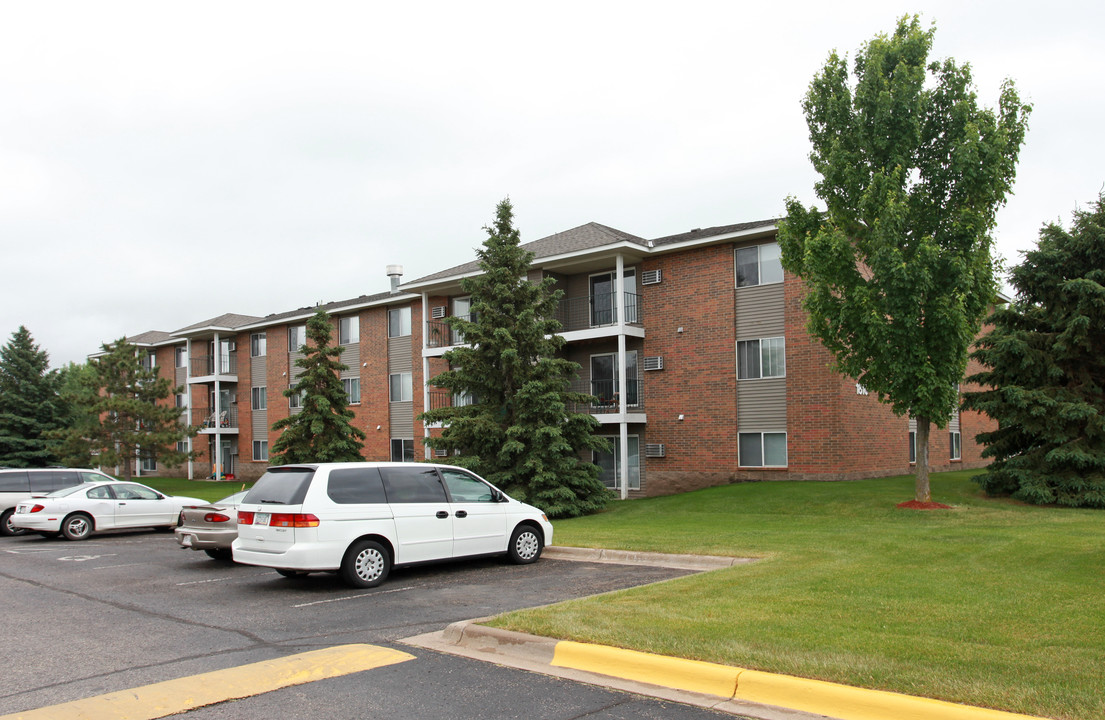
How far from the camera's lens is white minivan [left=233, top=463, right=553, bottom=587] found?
34.3ft

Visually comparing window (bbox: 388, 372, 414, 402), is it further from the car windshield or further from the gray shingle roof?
the car windshield

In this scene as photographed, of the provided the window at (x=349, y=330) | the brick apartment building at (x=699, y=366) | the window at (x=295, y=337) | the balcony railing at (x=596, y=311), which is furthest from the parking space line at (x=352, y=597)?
the window at (x=295, y=337)

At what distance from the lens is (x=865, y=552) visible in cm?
1181

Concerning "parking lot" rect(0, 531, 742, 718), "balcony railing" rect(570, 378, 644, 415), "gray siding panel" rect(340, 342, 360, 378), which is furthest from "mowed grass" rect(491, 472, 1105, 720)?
"gray siding panel" rect(340, 342, 360, 378)

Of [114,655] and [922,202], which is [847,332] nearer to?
[922,202]

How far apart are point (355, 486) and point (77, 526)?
11.9 meters

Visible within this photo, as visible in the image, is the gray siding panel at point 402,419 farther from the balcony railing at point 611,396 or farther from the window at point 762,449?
the window at point 762,449

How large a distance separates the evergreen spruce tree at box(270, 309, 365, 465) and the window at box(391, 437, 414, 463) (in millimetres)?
4918

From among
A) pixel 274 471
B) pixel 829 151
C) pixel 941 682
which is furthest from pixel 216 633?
pixel 829 151

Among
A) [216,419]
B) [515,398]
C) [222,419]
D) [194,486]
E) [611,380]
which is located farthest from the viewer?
[222,419]

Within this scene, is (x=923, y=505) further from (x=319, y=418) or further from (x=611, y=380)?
(x=319, y=418)

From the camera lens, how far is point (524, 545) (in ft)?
42.0

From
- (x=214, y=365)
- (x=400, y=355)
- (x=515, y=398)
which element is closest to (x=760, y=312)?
(x=515, y=398)

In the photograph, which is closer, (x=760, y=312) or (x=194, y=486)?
(x=760, y=312)
